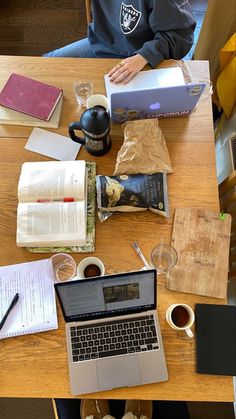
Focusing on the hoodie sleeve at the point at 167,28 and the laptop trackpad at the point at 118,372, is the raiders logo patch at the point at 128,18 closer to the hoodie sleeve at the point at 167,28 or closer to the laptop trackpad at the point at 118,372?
the hoodie sleeve at the point at 167,28

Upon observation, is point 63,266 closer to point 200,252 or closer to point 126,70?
point 200,252

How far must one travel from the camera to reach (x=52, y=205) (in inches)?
37.4

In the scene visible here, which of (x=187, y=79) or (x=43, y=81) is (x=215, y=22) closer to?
(x=187, y=79)

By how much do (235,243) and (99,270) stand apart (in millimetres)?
626

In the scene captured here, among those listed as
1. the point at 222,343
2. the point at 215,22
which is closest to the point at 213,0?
the point at 215,22

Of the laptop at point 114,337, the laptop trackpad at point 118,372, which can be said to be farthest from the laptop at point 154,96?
the laptop trackpad at point 118,372

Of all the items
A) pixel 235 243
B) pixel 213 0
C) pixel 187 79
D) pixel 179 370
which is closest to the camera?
pixel 179 370

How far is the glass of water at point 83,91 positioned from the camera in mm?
1112

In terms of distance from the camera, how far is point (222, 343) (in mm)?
867

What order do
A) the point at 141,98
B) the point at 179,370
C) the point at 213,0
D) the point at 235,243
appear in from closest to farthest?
the point at 179,370 < the point at 141,98 < the point at 235,243 < the point at 213,0

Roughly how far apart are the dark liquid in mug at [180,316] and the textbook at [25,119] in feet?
2.15

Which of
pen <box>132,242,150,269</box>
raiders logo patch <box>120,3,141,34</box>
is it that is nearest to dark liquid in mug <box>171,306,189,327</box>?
pen <box>132,242,150,269</box>

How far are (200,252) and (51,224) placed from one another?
0.41 metres

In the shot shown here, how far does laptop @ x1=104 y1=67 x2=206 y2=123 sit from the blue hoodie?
84 millimetres
